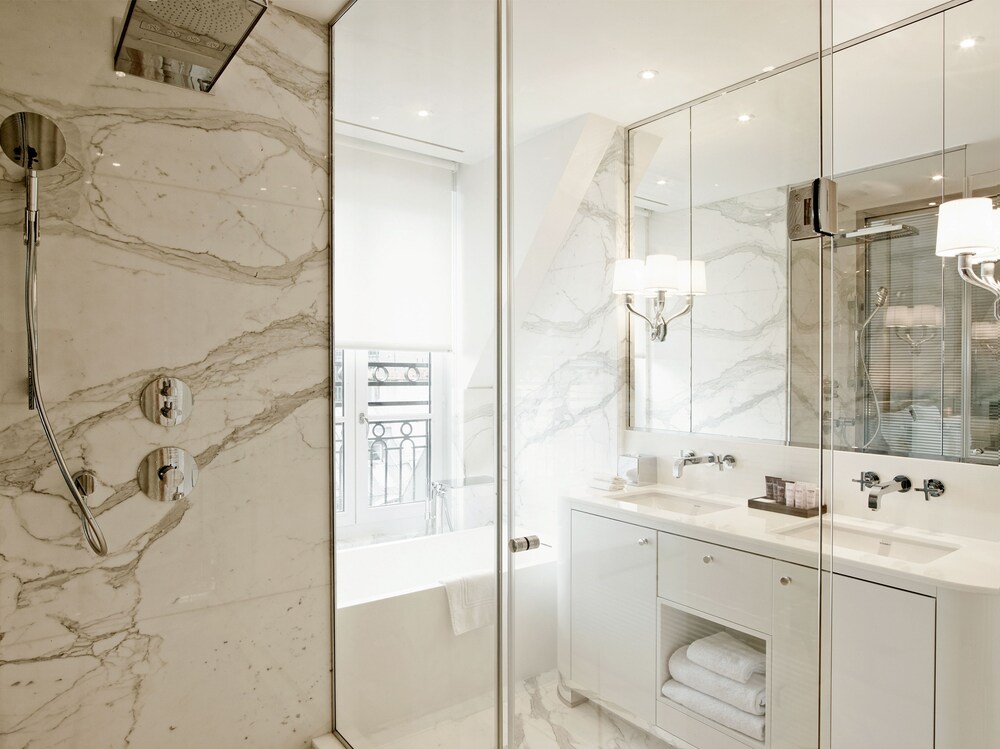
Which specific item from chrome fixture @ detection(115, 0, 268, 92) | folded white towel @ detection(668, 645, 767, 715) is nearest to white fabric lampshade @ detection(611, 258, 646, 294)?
folded white towel @ detection(668, 645, 767, 715)

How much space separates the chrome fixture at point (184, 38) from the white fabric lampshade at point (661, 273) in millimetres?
881

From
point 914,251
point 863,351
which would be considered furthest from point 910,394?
point 914,251

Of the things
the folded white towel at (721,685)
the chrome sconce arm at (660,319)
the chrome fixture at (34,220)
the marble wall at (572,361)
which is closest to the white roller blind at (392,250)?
the marble wall at (572,361)

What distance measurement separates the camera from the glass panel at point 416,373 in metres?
1.27

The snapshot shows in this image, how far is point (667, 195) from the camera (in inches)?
36.9

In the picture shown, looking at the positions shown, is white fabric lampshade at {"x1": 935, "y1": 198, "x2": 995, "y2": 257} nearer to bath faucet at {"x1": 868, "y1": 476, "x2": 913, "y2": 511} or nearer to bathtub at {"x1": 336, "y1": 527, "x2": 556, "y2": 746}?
bath faucet at {"x1": 868, "y1": 476, "x2": 913, "y2": 511}

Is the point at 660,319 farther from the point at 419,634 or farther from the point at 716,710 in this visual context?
the point at 419,634

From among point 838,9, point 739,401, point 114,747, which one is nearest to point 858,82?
point 838,9

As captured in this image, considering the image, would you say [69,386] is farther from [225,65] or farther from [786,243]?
[786,243]

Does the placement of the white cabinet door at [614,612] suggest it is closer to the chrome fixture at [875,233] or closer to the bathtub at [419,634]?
the bathtub at [419,634]

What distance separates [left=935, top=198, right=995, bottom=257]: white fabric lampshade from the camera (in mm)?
771

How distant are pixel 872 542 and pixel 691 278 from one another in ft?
1.42

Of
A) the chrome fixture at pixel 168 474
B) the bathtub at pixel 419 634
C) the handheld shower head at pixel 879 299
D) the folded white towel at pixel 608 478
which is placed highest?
the handheld shower head at pixel 879 299

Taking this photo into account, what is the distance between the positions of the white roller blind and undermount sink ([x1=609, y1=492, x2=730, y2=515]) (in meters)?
0.57
